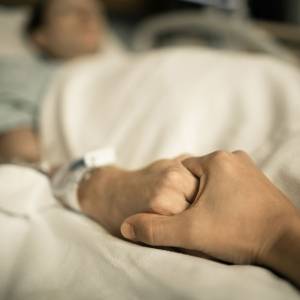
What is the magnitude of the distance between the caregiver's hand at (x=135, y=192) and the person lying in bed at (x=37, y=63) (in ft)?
1.53

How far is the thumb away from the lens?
556 millimetres

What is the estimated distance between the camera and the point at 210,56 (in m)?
1.14

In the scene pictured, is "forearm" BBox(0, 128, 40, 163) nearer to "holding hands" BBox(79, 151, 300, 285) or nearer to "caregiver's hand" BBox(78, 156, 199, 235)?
"caregiver's hand" BBox(78, 156, 199, 235)

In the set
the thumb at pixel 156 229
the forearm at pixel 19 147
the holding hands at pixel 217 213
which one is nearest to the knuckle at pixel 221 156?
the holding hands at pixel 217 213

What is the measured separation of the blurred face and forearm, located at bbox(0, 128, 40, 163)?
0.51m

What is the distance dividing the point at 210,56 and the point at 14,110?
25.7 inches

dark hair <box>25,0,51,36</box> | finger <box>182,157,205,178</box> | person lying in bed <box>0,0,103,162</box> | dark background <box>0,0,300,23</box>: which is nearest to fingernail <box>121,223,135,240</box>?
finger <box>182,157,205,178</box>

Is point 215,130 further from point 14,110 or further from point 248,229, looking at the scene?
point 14,110

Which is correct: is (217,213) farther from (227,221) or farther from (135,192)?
(135,192)

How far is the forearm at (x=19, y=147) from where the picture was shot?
3.74 feet

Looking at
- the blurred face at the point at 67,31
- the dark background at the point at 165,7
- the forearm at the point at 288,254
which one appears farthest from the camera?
the dark background at the point at 165,7

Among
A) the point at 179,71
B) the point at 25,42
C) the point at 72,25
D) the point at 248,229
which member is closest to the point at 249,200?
the point at 248,229

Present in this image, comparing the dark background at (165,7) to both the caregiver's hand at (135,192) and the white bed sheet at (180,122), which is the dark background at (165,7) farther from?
the caregiver's hand at (135,192)

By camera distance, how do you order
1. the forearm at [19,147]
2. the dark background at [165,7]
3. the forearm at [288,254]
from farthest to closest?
the dark background at [165,7], the forearm at [19,147], the forearm at [288,254]
